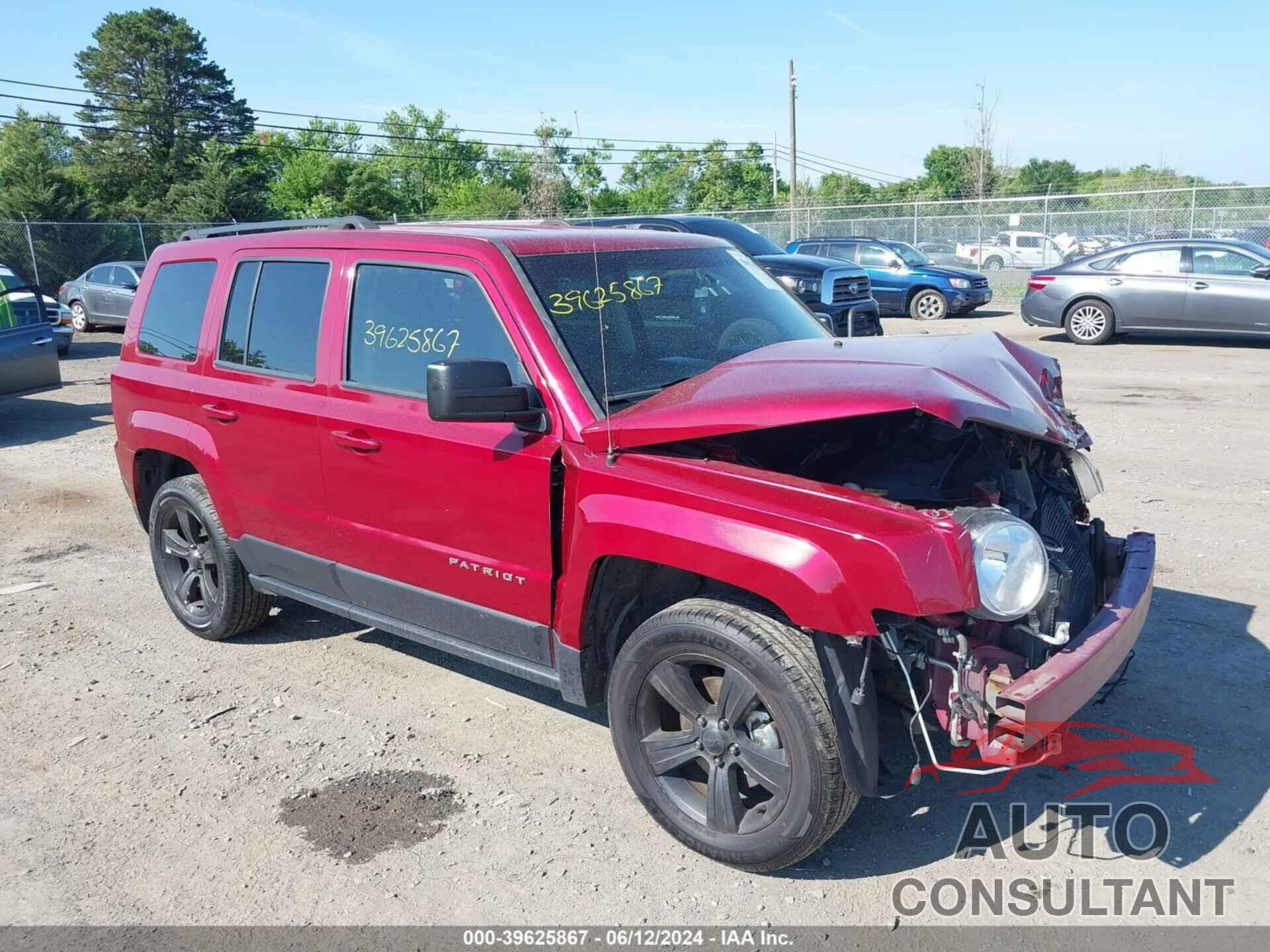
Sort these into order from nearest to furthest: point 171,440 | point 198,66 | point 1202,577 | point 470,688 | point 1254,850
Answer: point 1254,850 → point 470,688 → point 171,440 → point 1202,577 → point 198,66

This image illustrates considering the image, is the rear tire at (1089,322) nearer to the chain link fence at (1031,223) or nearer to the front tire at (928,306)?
the front tire at (928,306)

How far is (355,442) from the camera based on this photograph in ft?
13.4

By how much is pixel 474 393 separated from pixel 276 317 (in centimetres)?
174

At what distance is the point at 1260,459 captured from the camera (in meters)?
7.92

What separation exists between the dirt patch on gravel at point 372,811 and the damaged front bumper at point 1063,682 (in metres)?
1.92

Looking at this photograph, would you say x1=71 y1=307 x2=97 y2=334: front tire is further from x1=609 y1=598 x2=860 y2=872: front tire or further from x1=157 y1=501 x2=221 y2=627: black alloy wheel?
x1=609 y1=598 x2=860 y2=872: front tire

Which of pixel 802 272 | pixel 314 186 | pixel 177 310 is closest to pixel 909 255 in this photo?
pixel 802 272

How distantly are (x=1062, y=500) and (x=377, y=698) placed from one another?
3009 mm

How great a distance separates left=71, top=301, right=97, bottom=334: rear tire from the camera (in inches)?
886

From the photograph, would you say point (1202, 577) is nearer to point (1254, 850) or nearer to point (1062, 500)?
point (1062, 500)

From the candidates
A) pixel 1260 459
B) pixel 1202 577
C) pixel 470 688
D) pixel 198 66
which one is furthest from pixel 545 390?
pixel 198 66

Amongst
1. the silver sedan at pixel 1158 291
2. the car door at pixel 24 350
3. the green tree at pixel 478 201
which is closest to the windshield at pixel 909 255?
the silver sedan at pixel 1158 291

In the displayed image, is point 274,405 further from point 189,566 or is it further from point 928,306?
point 928,306

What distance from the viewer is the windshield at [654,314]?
3.75 m
